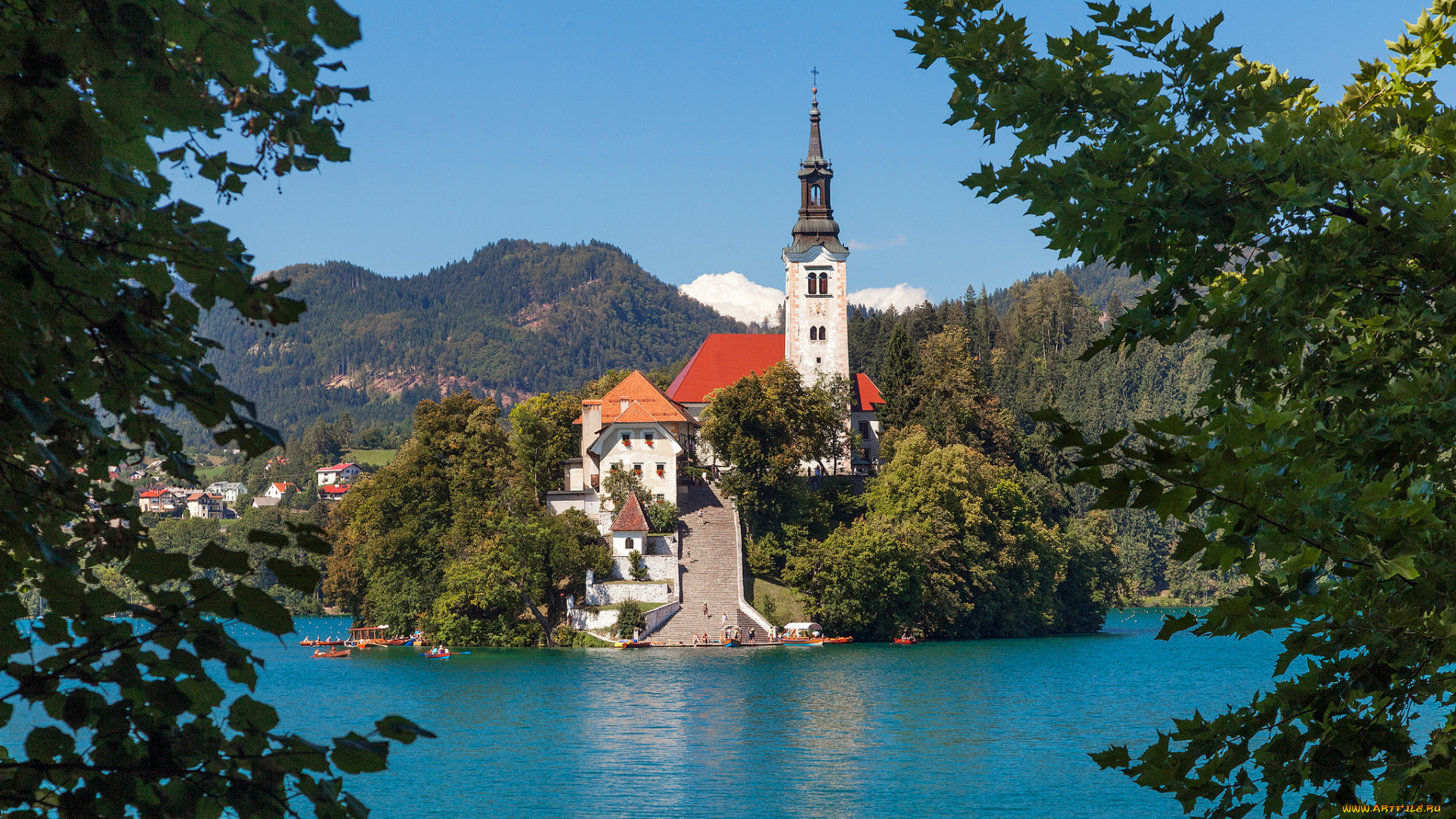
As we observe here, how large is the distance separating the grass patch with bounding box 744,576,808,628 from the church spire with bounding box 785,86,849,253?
19.7 m

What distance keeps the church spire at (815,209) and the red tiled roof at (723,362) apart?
6307 mm

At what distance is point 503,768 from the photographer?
25.0m

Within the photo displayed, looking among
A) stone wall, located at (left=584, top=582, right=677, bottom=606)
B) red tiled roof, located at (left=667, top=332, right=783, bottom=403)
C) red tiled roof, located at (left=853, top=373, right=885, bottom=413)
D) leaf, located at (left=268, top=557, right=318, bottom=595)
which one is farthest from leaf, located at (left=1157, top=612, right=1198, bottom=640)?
red tiled roof, located at (left=667, top=332, right=783, bottom=403)

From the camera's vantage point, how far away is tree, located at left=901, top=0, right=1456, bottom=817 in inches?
134

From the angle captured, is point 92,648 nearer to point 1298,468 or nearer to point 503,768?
point 1298,468

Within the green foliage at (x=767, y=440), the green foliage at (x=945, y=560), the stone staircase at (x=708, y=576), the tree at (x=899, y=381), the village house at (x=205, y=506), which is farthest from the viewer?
the village house at (x=205, y=506)

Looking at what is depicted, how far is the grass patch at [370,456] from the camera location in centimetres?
14450

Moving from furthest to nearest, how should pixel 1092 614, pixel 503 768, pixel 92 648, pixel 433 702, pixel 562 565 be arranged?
1. pixel 1092 614
2. pixel 562 565
3. pixel 433 702
4. pixel 503 768
5. pixel 92 648

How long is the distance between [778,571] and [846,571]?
4259 mm

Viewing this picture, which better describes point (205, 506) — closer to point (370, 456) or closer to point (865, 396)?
point (370, 456)

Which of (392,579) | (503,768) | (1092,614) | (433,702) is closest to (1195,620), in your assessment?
(503,768)

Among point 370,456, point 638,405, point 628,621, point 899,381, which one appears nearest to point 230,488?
point 370,456

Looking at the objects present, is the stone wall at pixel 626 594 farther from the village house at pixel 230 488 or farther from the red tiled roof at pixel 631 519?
the village house at pixel 230 488

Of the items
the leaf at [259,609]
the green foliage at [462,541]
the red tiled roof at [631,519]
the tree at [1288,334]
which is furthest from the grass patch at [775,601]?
the leaf at [259,609]
